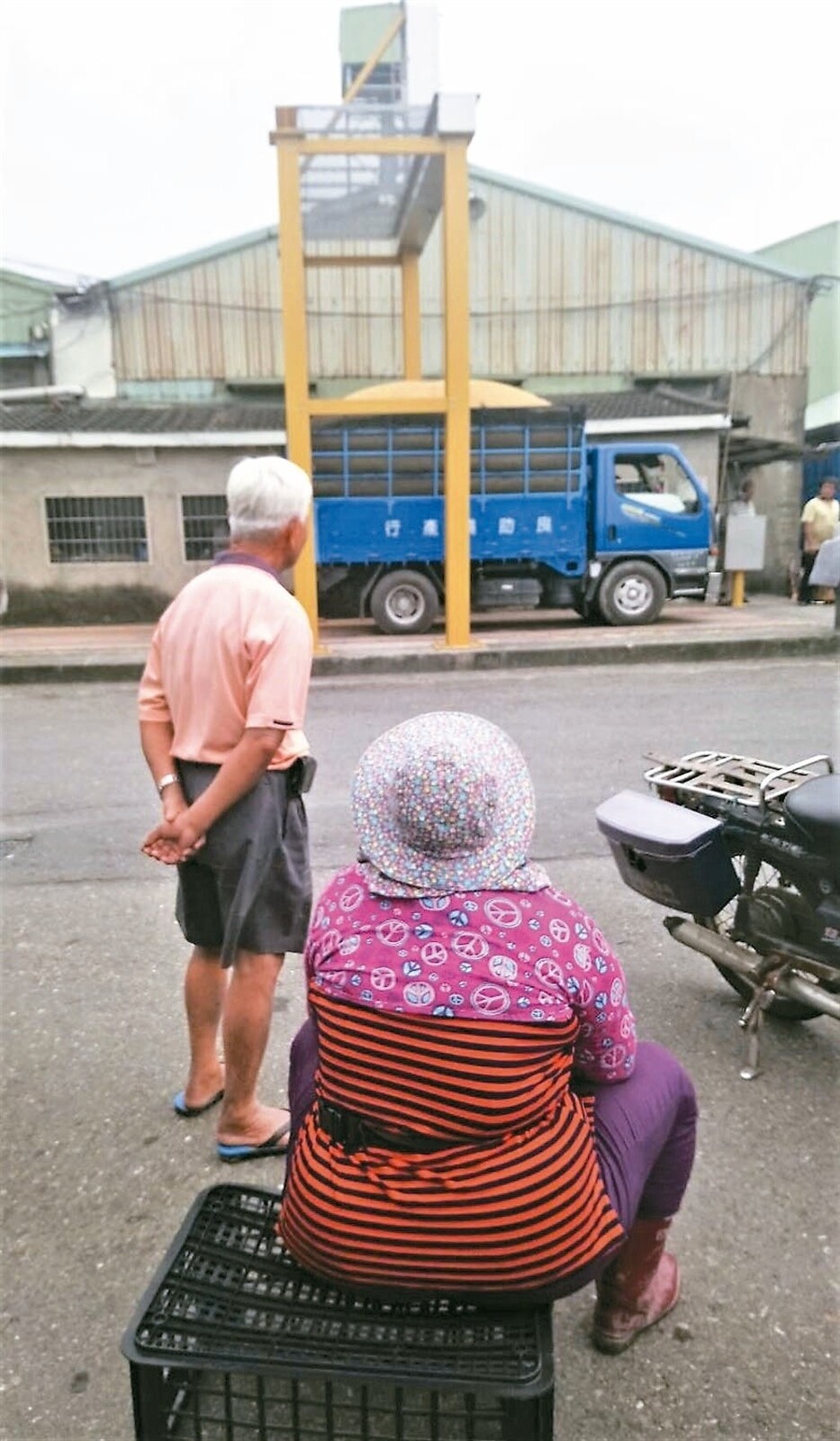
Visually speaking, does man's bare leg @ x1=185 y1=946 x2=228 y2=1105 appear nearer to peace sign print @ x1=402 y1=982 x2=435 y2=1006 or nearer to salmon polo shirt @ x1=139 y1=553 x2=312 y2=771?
salmon polo shirt @ x1=139 y1=553 x2=312 y2=771

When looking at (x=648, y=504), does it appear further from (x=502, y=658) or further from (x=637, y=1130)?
(x=637, y=1130)

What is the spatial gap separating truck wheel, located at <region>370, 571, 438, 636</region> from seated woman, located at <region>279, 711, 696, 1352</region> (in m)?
11.4

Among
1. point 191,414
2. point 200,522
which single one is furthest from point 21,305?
point 200,522

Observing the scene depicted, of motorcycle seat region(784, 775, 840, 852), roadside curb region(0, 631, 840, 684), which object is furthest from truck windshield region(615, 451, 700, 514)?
motorcycle seat region(784, 775, 840, 852)

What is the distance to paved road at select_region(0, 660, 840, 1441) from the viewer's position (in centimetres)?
192

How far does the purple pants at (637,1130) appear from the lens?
171 centimetres

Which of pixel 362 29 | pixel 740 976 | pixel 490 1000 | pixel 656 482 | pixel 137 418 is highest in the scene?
pixel 362 29

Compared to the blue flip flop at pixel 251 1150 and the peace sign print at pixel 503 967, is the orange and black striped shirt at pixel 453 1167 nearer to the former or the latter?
the peace sign print at pixel 503 967

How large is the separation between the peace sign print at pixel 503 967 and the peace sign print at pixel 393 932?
0.13 meters

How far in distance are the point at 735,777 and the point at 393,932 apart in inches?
72.4

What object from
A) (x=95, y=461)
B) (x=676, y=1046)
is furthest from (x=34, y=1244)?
(x=95, y=461)

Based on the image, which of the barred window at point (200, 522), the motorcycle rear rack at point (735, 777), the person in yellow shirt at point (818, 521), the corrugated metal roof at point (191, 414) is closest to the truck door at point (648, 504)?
the corrugated metal roof at point (191, 414)

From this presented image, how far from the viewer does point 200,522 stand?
620 inches

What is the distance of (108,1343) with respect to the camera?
2.05m
